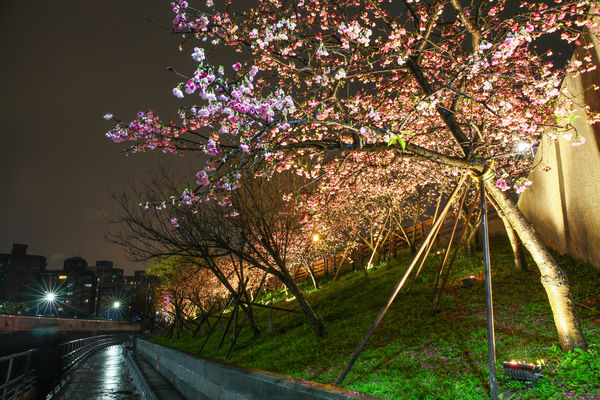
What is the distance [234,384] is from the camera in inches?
300

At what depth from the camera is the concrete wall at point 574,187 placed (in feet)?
31.0

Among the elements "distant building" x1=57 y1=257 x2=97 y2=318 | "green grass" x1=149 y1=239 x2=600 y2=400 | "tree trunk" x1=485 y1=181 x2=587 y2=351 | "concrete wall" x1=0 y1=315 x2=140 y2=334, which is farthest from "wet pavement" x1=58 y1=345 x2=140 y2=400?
"distant building" x1=57 y1=257 x2=97 y2=318

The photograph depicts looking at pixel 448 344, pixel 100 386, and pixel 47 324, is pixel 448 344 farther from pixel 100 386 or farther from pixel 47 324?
pixel 47 324

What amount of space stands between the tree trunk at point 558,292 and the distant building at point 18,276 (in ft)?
418

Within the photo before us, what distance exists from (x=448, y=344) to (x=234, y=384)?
15.4 feet

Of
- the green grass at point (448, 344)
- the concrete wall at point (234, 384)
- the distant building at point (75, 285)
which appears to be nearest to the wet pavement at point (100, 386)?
the concrete wall at point (234, 384)

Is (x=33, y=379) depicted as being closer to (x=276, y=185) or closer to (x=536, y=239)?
(x=276, y=185)

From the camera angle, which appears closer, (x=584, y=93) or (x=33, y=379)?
(x=584, y=93)

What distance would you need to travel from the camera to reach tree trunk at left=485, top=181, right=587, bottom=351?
6.14 m

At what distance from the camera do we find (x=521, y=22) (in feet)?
29.8

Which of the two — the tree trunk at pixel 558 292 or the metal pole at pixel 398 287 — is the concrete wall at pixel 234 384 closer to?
the metal pole at pixel 398 287

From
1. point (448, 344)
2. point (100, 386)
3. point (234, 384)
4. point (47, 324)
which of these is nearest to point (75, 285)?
point (47, 324)

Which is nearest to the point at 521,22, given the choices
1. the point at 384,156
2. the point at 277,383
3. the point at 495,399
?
the point at 384,156

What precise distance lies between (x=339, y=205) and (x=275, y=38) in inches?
762
